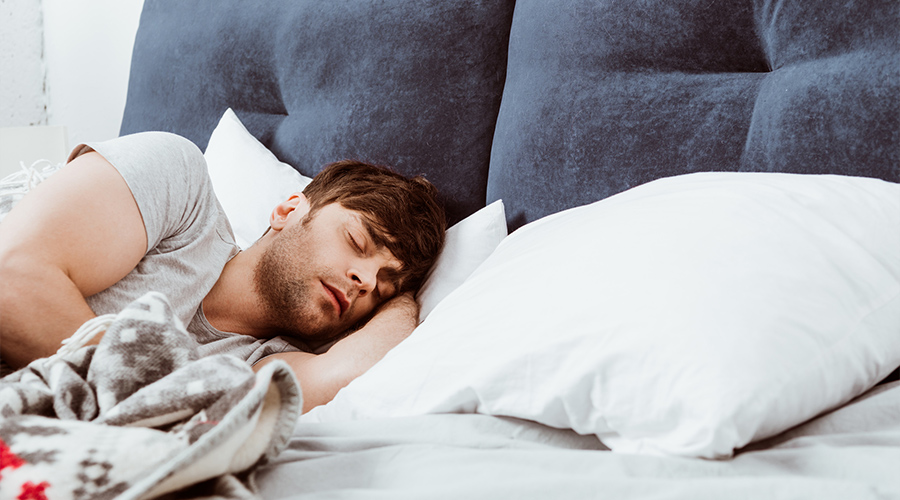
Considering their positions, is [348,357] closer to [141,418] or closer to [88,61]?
[141,418]

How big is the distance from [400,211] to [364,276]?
0.15 m

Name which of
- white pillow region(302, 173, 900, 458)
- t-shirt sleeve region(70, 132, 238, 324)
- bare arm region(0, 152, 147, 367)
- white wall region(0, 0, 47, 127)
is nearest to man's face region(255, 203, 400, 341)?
t-shirt sleeve region(70, 132, 238, 324)

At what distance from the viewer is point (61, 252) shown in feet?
2.90

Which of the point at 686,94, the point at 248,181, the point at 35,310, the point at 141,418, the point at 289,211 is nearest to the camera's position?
the point at 141,418

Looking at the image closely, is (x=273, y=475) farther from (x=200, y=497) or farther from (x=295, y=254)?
(x=295, y=254)

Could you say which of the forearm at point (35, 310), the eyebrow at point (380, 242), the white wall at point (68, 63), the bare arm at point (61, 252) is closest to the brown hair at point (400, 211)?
the eyebrow at point (380, 242)

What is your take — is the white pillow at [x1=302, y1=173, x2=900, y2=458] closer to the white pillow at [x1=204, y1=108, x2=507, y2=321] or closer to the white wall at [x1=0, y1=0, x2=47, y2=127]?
the white pillow at [x1=204, y1=108, x2=507, y2=321]

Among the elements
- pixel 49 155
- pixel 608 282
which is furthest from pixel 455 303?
pixel 49 155

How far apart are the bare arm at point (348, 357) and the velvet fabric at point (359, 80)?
309mm

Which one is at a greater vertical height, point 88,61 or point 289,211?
point 88,61

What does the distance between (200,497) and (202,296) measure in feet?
2.28

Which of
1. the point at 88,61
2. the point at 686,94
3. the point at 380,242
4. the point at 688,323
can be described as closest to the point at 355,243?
the point at 380,242

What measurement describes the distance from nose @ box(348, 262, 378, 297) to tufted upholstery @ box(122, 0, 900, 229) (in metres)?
0.24

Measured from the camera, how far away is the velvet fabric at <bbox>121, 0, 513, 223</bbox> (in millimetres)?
1278
